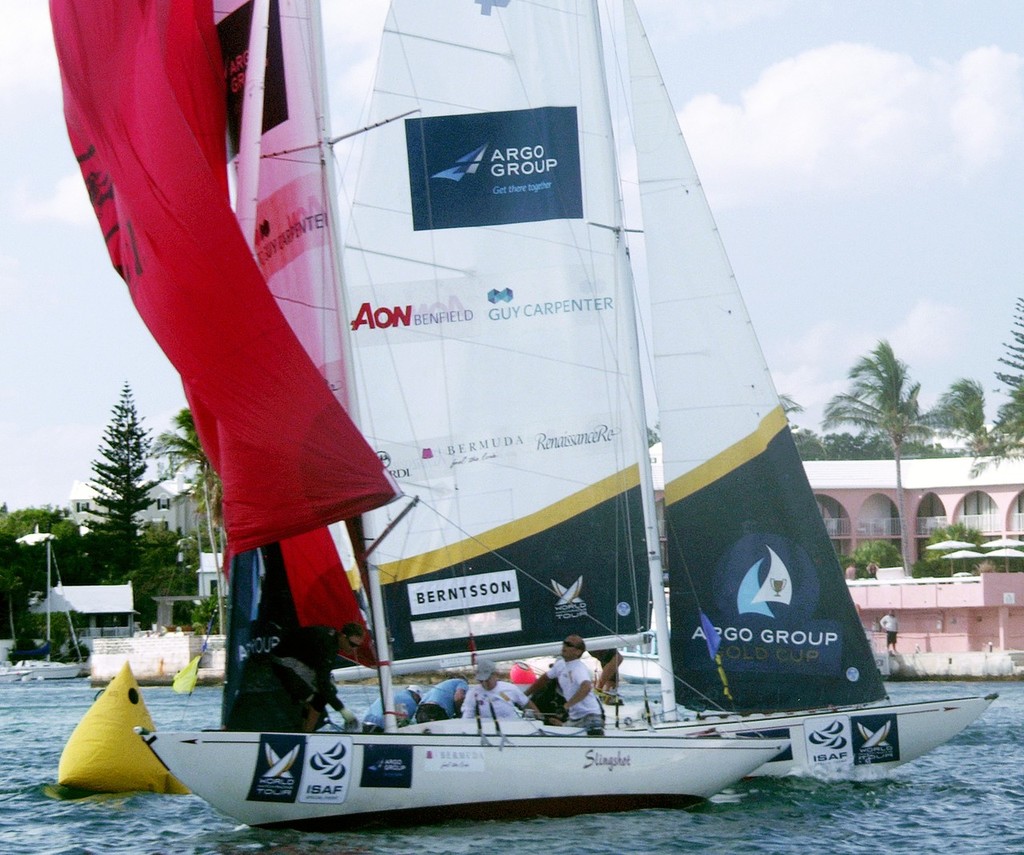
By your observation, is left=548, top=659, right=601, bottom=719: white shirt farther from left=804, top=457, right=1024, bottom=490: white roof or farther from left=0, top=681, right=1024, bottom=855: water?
left=804, top=457, right=1024, bottom=490: white roof

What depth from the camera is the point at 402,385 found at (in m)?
17.3

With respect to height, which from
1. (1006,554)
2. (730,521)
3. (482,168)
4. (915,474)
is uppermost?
(915,474)

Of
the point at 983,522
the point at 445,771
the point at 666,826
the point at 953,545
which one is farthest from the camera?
the point at 983,522

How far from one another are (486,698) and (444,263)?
4.94 meters

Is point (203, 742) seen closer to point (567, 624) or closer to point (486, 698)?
point (486, 698)

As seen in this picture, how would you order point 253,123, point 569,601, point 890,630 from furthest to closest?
1. point 890,630
2. point 569,601
3. point 253,123

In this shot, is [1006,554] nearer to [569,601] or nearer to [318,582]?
[569,601]

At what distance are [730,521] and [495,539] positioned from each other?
8.38 ft

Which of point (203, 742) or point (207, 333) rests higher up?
point (207, 333)

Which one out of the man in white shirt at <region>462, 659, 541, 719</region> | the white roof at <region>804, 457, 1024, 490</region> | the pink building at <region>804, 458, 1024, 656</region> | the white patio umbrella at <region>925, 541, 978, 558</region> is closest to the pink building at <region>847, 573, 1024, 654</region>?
the white patio umbrella at <region>925, 541, 978, 558</region>

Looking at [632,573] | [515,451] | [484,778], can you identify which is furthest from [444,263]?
[484,778]

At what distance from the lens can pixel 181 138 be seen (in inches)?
536

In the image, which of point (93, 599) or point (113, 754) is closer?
point (113, 754)

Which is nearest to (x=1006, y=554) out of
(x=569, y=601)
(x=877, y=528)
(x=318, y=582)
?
(x=877, y=528)
